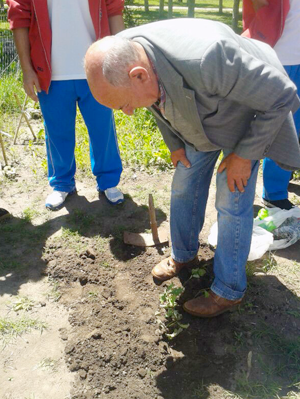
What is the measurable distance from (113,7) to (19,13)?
76cm

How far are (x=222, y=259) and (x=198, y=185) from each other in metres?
0.49

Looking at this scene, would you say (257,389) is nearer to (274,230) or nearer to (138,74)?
(274,230)

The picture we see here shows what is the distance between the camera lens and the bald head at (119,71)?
5.85 ft

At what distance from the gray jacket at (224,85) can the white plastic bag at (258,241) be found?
38.0 inches

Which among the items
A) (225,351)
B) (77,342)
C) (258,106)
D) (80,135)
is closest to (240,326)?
(225,351)

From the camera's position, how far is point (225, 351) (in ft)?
7.93

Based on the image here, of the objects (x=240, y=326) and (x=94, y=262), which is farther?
(x=94, y=262)

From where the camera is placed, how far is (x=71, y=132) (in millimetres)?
3666

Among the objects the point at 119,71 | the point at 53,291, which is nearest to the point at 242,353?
the point at 53,291

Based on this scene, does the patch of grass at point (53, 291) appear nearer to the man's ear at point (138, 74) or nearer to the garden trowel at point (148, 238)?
the garden trowel at point (148, 238)

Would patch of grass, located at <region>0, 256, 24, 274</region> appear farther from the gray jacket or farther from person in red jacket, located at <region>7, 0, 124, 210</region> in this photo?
the gray jacket

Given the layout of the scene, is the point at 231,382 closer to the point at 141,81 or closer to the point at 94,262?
the point at 94,262

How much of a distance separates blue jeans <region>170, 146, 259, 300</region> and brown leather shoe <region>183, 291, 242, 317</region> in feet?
0.13

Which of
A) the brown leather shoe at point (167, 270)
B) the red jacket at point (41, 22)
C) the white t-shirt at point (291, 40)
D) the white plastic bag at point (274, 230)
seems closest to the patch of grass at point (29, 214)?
the red jacket at point (41, 22)
